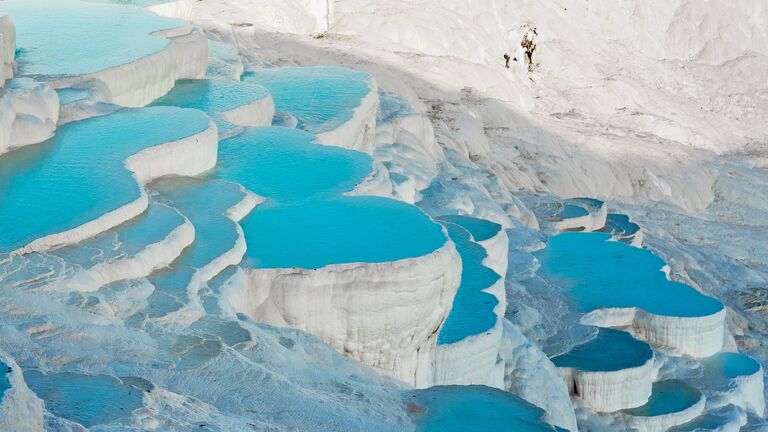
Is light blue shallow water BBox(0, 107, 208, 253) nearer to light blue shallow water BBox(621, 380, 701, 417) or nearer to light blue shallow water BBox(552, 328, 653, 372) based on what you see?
light blue shallow water BBox(552, 328, 653, 372)

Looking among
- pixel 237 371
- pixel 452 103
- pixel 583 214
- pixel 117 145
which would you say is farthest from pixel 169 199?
pixel 452 103

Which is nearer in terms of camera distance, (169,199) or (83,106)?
(169,199)

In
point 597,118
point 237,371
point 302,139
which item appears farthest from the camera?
point 597,118

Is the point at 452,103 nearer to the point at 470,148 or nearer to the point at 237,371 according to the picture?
the point at 470,148

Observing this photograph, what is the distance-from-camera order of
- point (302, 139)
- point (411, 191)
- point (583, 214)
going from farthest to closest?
point (583, 214) < point (411, 191) < point (302, 139)

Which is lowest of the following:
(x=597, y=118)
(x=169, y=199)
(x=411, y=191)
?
(x=597, y=118)

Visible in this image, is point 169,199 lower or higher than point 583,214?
higher

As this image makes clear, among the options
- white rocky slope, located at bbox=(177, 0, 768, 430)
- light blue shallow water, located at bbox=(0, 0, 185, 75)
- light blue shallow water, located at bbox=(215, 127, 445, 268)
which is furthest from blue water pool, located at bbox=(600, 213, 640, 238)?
light blue shallow water, located at bbox=(0, 0, 185, 75)

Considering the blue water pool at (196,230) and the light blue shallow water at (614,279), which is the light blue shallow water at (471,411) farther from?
the light blue shallow water at (614,279)

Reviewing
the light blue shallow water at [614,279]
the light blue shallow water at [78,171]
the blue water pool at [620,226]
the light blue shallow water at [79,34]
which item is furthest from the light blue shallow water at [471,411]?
the blue water pool at [620,226]
